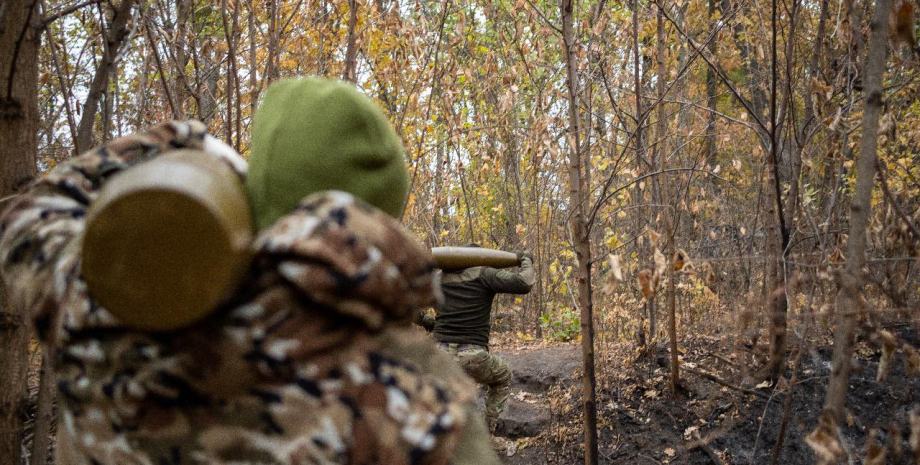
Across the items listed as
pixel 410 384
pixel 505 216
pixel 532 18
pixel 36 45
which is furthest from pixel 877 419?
pixel 505 216

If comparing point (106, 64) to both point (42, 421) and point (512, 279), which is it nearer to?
point (42, 421)

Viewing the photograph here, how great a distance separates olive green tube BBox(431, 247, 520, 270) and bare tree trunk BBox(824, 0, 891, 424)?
256 cm

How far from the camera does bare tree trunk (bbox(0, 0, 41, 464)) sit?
1924 mm

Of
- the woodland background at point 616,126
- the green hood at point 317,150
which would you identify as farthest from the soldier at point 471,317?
the green hood at point 317,150

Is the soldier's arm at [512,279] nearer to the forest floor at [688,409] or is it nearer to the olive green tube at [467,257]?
the olive green tube at [467,257]

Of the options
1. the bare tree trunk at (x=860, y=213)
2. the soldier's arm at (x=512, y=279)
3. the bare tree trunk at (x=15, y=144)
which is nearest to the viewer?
the bare tree trunk at (x=860, y=213)

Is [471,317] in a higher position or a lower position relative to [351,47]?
lower

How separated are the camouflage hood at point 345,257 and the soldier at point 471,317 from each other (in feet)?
11.7

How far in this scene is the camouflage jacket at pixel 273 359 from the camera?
110 cm

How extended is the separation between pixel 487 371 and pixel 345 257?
407 centimetres

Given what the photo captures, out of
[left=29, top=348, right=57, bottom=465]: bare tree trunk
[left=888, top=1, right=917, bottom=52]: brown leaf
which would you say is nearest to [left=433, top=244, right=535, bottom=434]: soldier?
[left=29, top=348, right=57, bottom=465]: bare tree trunk

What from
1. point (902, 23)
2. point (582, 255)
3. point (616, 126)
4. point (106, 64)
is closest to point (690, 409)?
point (582, 255)

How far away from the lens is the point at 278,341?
1.10 meters

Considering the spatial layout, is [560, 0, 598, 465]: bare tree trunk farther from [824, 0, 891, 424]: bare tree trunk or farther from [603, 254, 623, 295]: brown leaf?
[824, 0, 891, 424]: bare tree trunk
